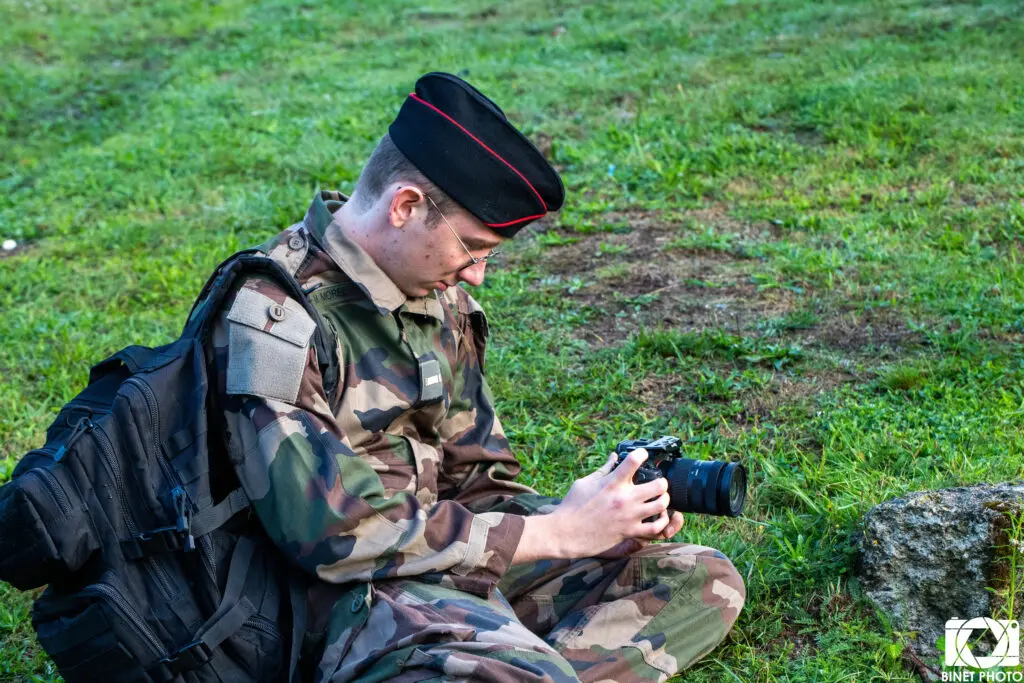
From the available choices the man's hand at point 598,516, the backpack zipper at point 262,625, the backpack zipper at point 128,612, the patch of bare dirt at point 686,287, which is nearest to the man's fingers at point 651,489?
the man's hand at point 598,516

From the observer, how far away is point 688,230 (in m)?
6.02

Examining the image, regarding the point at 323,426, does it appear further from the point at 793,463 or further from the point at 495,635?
the point at 793,463

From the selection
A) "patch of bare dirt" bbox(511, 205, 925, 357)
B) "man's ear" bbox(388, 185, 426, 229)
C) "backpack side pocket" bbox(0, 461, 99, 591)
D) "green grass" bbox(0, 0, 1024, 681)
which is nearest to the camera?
"backpack side pocket" bbox(0, 461, 99, 591)

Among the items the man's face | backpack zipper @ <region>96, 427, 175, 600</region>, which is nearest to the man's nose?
the man's face

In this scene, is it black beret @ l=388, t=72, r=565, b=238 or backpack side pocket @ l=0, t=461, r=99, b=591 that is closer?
backpack side pocket @ l=0, t=461, r=99, b=591

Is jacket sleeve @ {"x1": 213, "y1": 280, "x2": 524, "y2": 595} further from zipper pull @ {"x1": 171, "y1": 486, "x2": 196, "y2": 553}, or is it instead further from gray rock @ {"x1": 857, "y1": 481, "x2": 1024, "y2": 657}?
gray rock @ {"x1": 857, "y1": 481, "x2": 1024, "y2": 657}

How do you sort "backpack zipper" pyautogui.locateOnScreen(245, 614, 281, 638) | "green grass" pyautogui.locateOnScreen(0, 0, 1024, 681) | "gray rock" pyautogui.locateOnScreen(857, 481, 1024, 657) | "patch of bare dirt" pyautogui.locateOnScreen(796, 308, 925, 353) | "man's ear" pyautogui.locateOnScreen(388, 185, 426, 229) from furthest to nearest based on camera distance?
1. "patch of bare dirt" pyautogui.locateOnScreen(796, 308, 925, 353)
2. "green grass" pyautogui.locateOnScreen(0, 0, 1024, 681)
3. "gray rock" pyautogui.locateOnScreen(857, 481, 1024, 657)
4. "man's ear" pyautogui.locateOnScreen(388, 185, 426, 229)
5. "backpack zipper" pyautogui.locateOnScreen(245, 614, 281, 638)

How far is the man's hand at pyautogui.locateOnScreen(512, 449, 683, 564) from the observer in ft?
8.62

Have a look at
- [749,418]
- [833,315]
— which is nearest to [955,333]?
[833,315]

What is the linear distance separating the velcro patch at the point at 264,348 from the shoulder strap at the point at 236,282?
0.04 metres

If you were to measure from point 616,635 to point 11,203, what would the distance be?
20.1 feet

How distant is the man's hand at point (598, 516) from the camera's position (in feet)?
8.62

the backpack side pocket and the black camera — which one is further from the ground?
the backpack side pocket

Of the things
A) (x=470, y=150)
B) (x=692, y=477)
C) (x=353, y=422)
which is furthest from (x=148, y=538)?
(x=692, y=477)
